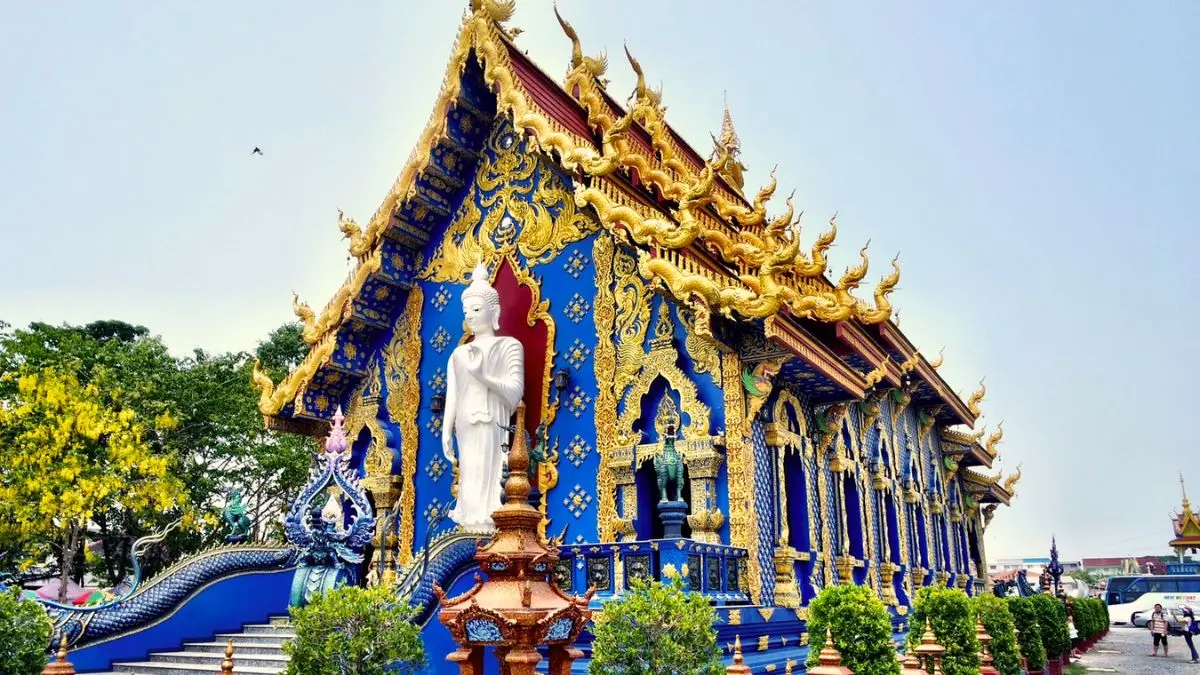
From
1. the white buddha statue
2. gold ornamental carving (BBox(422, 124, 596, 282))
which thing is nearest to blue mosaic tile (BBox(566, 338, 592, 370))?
the white buddha statue

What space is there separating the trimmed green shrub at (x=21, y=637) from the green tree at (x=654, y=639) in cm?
410

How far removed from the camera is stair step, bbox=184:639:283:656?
8.83 meters

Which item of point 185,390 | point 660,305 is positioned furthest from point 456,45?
point 185,390

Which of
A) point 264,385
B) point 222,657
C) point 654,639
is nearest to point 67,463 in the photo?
point 264,385

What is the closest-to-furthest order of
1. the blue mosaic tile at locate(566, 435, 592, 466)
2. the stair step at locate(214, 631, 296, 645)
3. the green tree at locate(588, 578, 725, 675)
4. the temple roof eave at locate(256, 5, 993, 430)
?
1. the green tree at locate(588, 578, 725, 675)
2. the stair step at locate(214, 631, 296, 645)
3. the blue mosaic tile at locate(566, 435, 592, 466)
4. the temple roof eave at locate(256, 5, 993, 430)

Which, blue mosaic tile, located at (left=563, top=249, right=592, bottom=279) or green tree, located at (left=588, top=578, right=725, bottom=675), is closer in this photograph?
green tree, located at (left=588, top=578, right=725, bottom=675)

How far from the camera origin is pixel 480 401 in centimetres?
1017

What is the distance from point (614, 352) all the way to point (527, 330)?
1.28m

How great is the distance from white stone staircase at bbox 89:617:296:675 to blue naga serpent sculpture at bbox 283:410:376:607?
2.01ft

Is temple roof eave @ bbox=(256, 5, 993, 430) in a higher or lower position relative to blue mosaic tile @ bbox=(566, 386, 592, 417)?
higher

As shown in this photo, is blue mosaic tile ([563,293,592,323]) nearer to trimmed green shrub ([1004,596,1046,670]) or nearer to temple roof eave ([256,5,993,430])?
temple roof eave ([256,5,993,430])

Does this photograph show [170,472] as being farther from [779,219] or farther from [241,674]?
[779,219]

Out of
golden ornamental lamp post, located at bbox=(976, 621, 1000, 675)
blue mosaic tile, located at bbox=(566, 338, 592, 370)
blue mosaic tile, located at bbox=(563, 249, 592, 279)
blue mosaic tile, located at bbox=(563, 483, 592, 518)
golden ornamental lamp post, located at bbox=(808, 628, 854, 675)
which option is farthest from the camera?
blue mosaic tile, located at bbox=(563, 249, 592, 279)

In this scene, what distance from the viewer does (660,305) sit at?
32.0 feet
